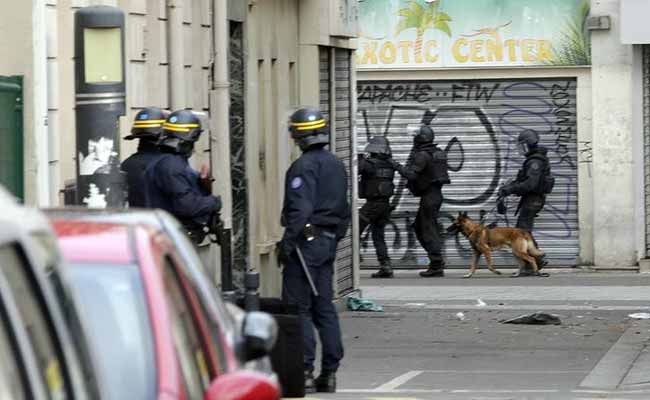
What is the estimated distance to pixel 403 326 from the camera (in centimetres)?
1672

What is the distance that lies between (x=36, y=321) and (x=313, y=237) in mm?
7820

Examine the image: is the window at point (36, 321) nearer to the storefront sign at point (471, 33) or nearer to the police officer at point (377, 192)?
the police officer at point (377, 192)

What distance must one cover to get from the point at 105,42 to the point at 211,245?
7.18m

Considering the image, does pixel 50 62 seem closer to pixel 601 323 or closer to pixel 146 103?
pixel 146 103

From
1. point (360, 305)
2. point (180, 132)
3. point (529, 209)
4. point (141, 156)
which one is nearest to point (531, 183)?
point (529, 209)

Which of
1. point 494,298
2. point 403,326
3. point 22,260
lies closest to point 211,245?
point 403,326

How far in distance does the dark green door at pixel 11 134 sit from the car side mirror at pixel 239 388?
22.9ft

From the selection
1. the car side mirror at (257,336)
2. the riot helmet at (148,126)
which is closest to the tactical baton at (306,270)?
the riot helmet at (148,126)

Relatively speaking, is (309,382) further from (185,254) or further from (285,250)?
(185,254)

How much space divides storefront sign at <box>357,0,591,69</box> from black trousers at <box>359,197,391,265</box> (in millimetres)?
2341

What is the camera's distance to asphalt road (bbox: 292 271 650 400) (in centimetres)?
1179

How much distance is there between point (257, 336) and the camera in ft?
17.1

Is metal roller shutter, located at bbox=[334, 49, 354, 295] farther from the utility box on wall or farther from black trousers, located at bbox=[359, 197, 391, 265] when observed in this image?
black trousers, located at bbox=[359, 197, 391, 265]

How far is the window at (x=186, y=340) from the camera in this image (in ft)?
14.7
